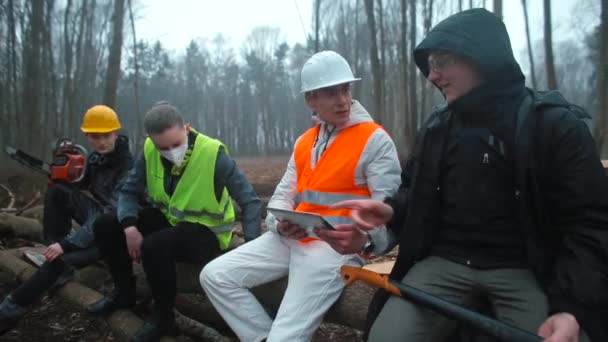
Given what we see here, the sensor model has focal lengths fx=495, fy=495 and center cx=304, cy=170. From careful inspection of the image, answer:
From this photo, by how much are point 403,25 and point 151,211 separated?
13.1m

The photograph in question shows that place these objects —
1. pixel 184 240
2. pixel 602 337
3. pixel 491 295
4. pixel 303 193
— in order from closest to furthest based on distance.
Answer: pixel 602 337
pixel 491 295
pixel 303 193
pixel 184 240

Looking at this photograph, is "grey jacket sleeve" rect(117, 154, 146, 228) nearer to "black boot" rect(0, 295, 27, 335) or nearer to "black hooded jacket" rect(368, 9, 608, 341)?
"black boot" rect(0, 295, 27, 335)

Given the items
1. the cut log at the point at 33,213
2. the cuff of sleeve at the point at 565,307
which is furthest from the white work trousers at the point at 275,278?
the cut log at the point at 33,213

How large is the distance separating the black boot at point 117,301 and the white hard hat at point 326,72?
1.86 meters

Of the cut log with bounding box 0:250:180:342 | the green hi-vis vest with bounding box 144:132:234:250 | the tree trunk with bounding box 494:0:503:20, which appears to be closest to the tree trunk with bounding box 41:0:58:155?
the cut log with bounding box 0:250:180:342

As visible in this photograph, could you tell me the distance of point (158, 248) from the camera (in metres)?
2.83

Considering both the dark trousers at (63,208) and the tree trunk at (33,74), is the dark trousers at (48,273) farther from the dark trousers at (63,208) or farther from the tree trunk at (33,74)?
the tree trunk at (33,74)

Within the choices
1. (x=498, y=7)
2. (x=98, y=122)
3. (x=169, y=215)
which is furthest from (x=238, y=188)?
(x=498, y=7)

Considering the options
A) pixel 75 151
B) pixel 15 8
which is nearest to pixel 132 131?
pixel 15 8

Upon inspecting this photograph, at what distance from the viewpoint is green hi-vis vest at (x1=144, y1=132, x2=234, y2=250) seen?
120 inches

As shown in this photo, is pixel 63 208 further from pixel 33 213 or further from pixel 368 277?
pixel 33 213

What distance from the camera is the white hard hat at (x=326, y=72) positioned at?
259cm

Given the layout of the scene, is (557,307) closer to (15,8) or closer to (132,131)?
(15,8)

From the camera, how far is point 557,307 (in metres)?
→ 1.59
